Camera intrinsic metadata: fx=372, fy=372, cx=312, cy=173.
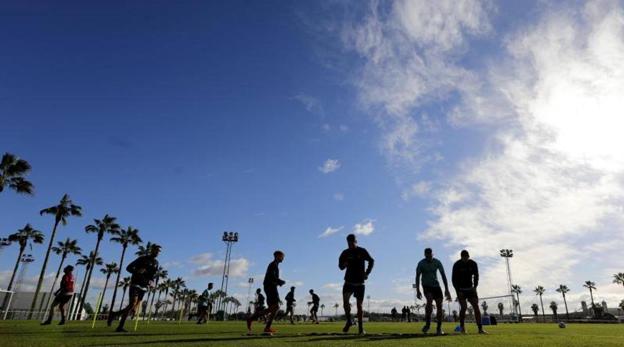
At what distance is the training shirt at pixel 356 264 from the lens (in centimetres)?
808

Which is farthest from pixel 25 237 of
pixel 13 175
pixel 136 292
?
pixel 136 292

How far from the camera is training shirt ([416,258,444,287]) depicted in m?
9.25

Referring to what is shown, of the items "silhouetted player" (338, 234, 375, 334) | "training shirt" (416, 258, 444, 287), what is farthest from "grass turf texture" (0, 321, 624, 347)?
"training shirt" (416, 258, 444, 287)

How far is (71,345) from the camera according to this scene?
4.90m

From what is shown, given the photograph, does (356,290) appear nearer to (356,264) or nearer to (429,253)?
(356,264)

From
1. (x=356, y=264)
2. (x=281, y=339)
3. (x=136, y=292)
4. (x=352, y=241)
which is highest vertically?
(x=352, y=241)

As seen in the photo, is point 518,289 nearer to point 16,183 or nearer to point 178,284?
point 178,284

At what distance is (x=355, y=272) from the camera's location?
8086 mm

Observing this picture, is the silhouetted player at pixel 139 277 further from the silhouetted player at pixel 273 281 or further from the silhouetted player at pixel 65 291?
the silhouetted player at pixel 65 291

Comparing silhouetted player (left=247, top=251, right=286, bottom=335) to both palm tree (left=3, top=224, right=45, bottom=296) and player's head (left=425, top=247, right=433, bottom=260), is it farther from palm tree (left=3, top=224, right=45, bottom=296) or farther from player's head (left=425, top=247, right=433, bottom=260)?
palm tree (left=3, top=224, right=45, bottom=296)

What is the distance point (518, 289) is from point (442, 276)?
155268 mm

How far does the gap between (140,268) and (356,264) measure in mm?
5354

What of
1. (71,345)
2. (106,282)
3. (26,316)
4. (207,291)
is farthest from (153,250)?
(106,282)

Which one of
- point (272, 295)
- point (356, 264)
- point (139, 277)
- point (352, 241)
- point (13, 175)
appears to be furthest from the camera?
point (13, 175)
